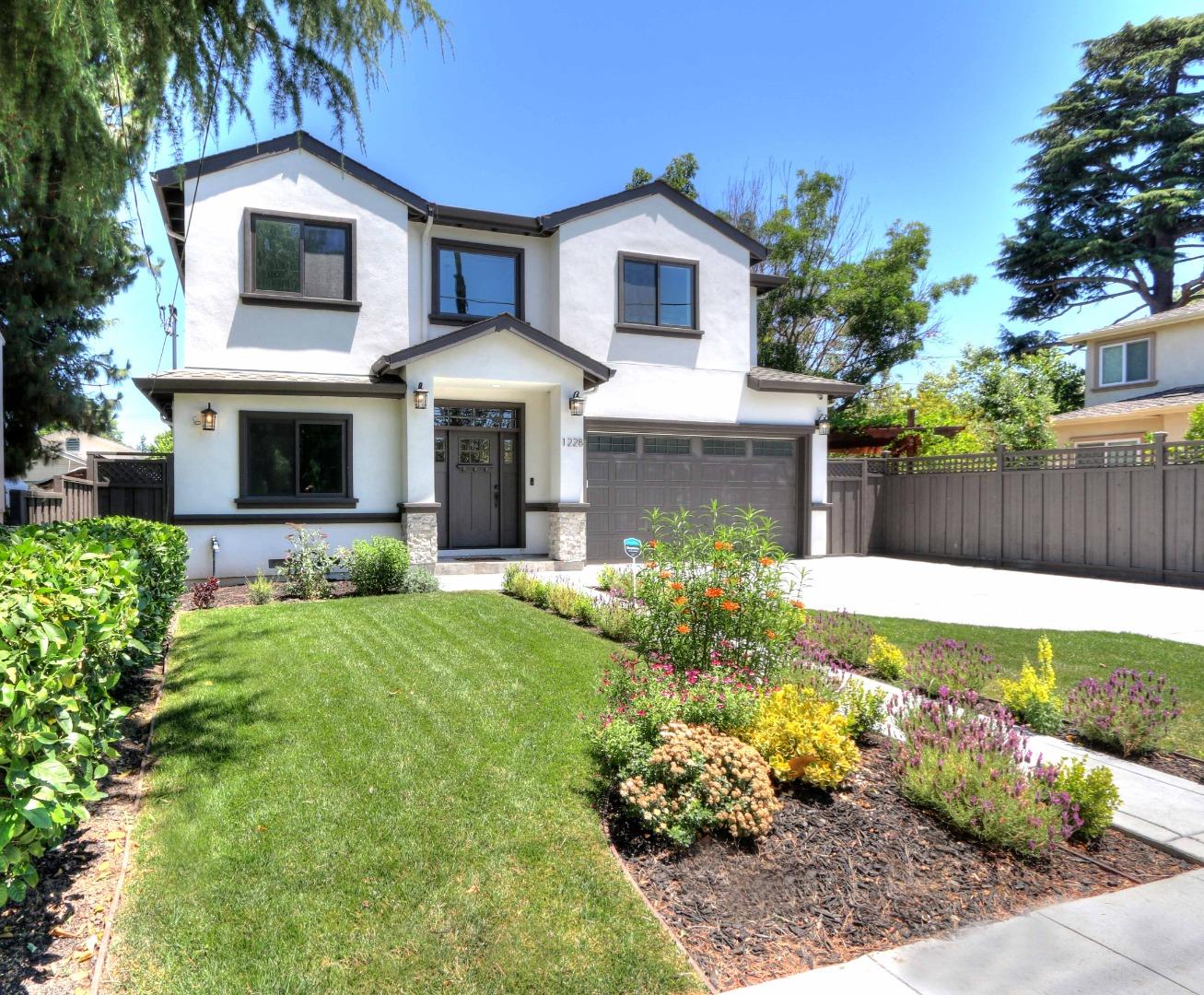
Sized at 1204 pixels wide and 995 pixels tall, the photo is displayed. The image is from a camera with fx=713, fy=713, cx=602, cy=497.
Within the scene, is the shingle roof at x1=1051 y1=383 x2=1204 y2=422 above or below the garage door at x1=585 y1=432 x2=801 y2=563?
above

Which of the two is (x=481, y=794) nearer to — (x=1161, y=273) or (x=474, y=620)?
(x=474, y=620)

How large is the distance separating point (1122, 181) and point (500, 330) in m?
27.7

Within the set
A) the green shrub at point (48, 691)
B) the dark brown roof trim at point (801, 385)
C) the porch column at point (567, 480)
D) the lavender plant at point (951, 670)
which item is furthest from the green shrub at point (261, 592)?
the dark brown roof trim at point (801, 385)

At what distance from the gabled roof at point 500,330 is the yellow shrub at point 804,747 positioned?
8962mm

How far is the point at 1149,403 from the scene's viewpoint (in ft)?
57.4

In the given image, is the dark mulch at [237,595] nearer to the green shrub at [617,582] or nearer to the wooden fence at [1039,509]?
the green shrub at [617,582]

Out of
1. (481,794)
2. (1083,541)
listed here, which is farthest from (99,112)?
(1083,541)

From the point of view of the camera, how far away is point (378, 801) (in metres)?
3.55

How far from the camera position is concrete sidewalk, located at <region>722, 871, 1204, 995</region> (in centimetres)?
235

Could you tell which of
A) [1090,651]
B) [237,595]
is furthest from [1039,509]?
[237,595]

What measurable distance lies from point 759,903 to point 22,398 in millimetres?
18073

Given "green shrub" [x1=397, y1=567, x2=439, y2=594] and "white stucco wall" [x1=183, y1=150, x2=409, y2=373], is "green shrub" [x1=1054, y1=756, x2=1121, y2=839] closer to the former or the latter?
"green shrub" [x1=397, y1=567, x2=439, y2=594]

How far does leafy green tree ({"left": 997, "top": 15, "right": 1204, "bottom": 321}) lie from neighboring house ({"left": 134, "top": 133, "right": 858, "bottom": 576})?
20.1 metres

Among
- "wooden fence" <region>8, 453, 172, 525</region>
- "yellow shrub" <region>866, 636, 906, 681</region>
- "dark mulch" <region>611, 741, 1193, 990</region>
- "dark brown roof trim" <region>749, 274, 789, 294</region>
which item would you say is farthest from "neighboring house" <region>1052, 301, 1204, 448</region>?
"wooden fence" <region>8, 453, 172, 525</region>
